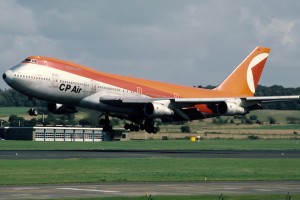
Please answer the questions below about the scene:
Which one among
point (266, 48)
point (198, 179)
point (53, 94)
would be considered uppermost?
point (266, 48)

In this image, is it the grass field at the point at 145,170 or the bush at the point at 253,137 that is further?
the bush at the point at 253,137

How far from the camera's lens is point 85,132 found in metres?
178

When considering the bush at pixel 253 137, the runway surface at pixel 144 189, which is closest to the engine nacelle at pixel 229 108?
the runway surface at pixel 144 189

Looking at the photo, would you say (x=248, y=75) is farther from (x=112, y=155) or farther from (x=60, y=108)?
(x=60, y=108)

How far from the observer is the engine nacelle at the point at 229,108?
90875 millimetres

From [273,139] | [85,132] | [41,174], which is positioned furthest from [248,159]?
[85,132]

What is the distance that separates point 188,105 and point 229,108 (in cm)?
Answer: 485

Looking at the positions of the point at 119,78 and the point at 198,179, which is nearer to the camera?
the point at 198,179

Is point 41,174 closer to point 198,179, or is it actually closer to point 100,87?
point 198,179

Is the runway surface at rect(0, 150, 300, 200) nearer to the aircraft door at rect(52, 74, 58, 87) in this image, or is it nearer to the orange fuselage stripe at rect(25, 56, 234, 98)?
the aircraft door at rect(52, 74, 58, 87)

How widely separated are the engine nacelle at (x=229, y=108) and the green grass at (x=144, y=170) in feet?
30.5

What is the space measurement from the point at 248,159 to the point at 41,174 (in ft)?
93.4

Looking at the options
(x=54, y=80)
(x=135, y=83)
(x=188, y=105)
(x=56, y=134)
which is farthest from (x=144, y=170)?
(x=56, y=134)

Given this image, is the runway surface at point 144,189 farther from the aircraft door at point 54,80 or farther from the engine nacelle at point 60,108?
the engine nacelle at point 60,108
